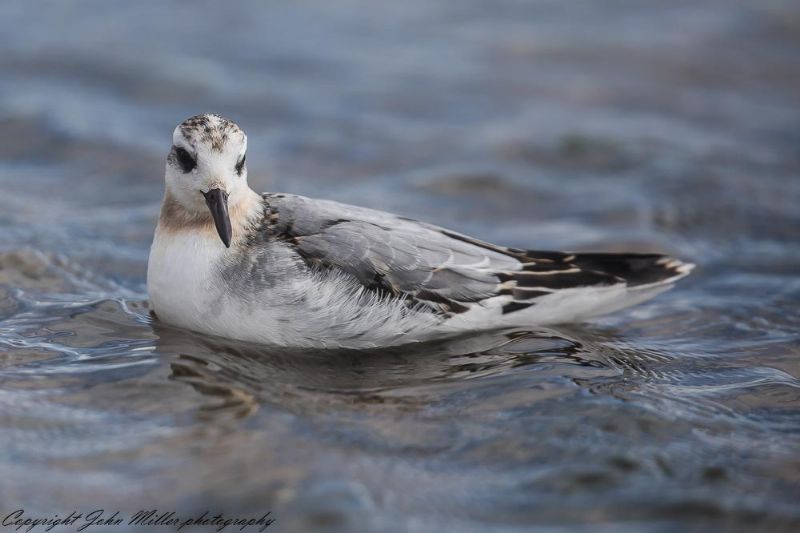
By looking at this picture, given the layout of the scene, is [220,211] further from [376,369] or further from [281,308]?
[376,369]

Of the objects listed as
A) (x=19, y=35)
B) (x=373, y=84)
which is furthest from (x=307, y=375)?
(x=19, y=35)

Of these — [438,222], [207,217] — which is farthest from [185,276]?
[438,222]

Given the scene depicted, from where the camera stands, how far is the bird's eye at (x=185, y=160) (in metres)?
6.59

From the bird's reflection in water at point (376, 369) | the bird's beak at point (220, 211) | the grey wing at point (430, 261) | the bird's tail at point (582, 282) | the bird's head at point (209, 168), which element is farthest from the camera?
the bird's tail at point (582, 282)

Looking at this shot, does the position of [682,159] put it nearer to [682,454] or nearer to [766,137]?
[766,137]

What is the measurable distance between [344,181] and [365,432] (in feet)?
17.7

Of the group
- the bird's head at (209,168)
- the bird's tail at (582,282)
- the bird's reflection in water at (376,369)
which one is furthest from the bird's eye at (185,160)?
the bird's tail at (582,282)

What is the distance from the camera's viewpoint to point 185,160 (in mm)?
6633

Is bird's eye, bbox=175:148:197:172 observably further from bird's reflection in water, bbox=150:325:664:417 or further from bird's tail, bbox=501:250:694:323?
bird's tail, bbox=501:250:694:323

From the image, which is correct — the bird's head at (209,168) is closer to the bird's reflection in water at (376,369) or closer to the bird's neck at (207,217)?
the bird's neck at (207,217)

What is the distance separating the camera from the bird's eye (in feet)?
21.6

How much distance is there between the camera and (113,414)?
586 centimetres

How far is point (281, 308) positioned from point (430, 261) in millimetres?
1063

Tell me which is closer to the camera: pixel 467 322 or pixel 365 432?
Result: pixel 365 432
